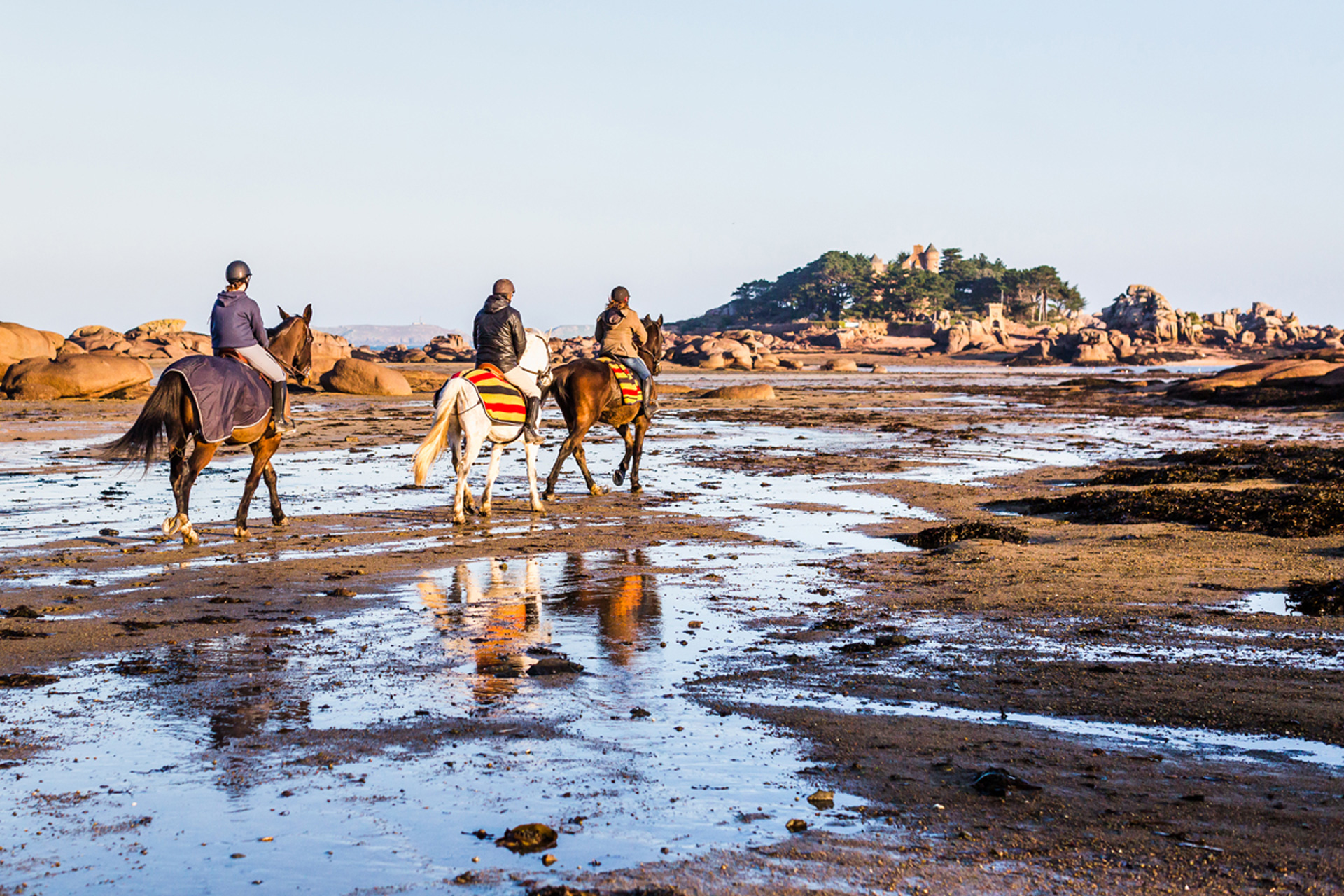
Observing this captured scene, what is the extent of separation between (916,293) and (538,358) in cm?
11742

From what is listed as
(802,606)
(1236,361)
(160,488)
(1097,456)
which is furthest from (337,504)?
(1236,361)

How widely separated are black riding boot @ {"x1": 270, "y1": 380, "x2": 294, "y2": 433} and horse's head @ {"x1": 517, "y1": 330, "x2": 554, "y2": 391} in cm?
237

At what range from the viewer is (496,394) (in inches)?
449

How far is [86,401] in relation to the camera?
96.5 ft

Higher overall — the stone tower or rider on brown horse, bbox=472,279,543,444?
the stone tower

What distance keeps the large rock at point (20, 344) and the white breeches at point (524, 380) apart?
3189cm

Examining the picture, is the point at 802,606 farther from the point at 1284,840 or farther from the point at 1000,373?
the point at 1000,373

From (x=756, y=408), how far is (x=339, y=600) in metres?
25.6

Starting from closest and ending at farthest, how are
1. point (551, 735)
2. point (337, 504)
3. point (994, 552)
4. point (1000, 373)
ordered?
point (551, 735), point (994, 552), point (337, 504), point (1000, 373)

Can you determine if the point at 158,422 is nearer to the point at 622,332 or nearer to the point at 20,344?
the point at 622,332

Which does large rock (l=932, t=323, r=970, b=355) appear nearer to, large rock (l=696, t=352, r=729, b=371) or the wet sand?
large rock (l=696, t=352, r=729, b=371)

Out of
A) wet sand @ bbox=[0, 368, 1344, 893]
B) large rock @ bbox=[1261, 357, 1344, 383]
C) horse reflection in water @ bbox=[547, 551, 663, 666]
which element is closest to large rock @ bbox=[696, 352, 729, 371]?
large rock @ bbox=[1261, 357, 1344, 383]

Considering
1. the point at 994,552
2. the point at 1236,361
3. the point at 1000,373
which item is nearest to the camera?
the point at 994,552

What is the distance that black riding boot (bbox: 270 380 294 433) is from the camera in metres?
10.5
